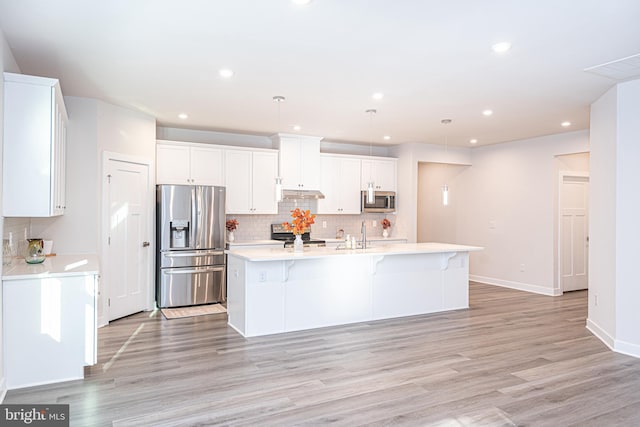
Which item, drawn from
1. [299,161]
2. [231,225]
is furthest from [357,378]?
[299,161]

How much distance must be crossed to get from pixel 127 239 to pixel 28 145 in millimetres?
2358

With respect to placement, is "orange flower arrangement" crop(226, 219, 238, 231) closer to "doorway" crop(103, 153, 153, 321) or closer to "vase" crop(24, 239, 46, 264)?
"doorway" crop(103, 153, 153, 321)

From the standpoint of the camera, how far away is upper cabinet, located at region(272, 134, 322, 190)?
716cm

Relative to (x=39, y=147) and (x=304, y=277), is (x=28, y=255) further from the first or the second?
(x=304, y=277)

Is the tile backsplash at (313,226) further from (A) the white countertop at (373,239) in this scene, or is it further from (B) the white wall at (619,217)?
(B) the white wall at (619,217)

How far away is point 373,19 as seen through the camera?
9.59 ft

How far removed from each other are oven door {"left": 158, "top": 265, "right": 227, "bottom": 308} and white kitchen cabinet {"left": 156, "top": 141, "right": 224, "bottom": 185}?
1311 mm

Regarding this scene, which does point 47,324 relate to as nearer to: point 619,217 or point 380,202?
point 619,217

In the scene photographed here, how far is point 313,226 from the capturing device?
26.1 feet

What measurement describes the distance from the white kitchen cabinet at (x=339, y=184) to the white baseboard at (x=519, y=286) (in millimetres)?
2736

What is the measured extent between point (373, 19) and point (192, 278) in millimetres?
4413

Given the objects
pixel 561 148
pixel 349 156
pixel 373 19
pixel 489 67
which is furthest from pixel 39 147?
pixel 561 148

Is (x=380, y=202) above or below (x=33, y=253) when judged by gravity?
above

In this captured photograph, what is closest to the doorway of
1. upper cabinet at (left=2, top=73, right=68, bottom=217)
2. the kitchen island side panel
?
the kitchen island side panel
